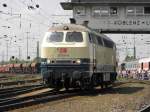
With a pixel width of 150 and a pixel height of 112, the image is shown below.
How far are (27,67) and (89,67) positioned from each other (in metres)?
67.4

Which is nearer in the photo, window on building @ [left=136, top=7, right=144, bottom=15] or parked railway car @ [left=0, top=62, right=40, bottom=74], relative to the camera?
window on building @ [left=136, top=7, right=144, bottom=15]

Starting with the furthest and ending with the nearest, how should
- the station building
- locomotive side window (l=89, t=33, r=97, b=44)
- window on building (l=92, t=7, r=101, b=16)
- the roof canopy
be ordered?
the roof canopy → window on building (l=92, t=7, r=101, b=16) → the station building → locomotive side window (l=89, t=33, r=97, b=44)

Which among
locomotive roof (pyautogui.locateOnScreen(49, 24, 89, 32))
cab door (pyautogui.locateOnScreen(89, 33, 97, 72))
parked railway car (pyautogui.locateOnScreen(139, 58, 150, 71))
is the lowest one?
parked railway car (pyautogui.locateOnScreen(139, 58, 150, 71))

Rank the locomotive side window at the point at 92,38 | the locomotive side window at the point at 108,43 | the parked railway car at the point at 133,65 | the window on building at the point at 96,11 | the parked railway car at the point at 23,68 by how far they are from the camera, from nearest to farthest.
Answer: the locomotive side window at the point at 92,38 < the locomotive side window at the point at 108,43 < the window on building at the point at 96,11 < the parked railway car at the point at 133,65 < the parked railway car at the point at 23,68

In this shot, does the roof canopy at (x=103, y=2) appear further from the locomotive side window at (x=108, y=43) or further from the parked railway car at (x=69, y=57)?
the parked railway car at (x=69, y=57)

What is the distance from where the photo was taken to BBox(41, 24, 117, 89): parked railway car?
74.2 feet

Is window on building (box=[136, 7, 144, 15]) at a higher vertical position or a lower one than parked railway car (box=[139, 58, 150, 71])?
higher

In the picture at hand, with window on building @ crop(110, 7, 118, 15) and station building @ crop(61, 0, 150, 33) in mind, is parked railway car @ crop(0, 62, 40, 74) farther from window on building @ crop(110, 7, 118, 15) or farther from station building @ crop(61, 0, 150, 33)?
window on building @ crop(110, 7, 118, 15)

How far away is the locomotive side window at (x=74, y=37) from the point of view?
76.4 feet

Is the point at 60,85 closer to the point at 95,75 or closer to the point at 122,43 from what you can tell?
the point at 95,75

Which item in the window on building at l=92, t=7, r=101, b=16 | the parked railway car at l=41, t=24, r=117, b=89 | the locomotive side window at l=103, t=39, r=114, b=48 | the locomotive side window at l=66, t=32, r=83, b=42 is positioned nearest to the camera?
the parked railway car at l=41, t=24, r=117, b=89

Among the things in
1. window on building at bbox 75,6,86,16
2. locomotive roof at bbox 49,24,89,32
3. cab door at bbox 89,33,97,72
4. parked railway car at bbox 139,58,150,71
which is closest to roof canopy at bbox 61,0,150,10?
window on building at bbox 75,6,86,16

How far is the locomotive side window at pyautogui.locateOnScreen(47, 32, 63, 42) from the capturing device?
2333 centimetres

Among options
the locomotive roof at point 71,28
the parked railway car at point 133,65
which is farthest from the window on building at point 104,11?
the locomotive roof at point 71,28
